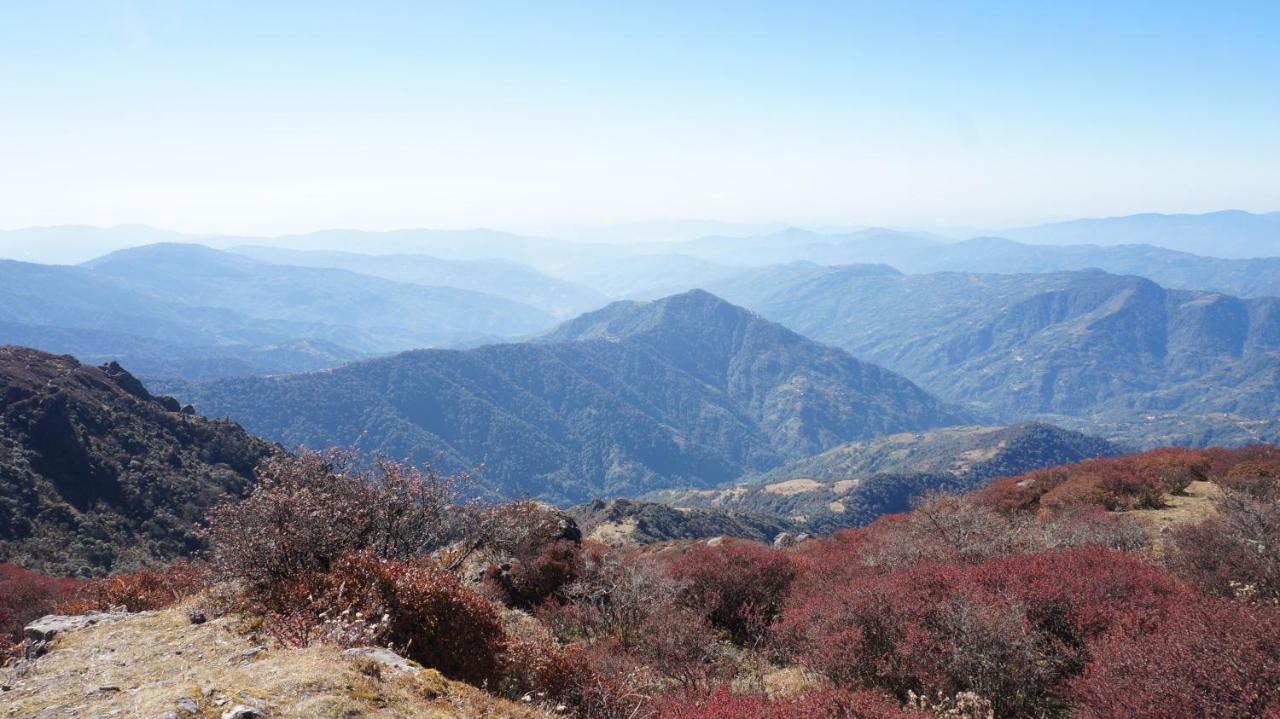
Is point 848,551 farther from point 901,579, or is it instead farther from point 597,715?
point 597,715

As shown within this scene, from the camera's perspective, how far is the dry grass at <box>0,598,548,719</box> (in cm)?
636

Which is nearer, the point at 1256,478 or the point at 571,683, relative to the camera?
the point at 571,683

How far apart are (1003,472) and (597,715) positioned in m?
222

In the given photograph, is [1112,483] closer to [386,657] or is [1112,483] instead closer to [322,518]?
[386,657]

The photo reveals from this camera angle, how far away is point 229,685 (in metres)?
6.74

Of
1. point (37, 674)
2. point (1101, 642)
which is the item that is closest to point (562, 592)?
point (37, 674)

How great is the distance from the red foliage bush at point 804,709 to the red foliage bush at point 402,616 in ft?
9.80

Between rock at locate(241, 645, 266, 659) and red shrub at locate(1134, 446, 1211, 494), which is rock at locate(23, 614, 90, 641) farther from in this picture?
red shrub at locate(1134, 446, 1211, 494)

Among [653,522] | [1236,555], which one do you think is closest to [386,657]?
[1236,555]

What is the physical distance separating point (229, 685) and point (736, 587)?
44.2 feet

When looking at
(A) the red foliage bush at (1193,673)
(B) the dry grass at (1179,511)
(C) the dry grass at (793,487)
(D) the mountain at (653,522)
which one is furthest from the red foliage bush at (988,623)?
(C) the dry grass at (793,487)

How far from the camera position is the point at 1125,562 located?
38.1ft

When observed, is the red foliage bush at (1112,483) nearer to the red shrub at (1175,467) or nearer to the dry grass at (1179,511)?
the red shrub at (1175,467)

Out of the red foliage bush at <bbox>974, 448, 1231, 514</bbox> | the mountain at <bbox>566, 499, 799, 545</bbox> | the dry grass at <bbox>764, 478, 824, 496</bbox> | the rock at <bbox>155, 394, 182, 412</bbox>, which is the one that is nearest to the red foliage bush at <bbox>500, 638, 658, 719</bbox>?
the red foliage bush at <bbox>974, 448, 1231, 514</bbox>
